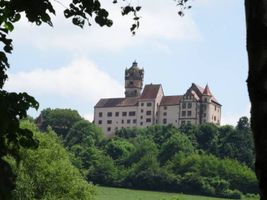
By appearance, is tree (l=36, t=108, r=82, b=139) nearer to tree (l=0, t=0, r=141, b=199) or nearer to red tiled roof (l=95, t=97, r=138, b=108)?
red tiled roof (l=95, t=97, r=138, b=108)

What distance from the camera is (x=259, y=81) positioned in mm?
2498

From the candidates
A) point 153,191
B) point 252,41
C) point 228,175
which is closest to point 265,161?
point 252,41

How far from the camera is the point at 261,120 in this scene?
252 centimetres

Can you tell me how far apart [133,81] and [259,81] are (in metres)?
170

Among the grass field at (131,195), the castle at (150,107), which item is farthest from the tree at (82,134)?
the grass field at (131,195)

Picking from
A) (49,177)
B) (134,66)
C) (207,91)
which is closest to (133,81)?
(134,66)

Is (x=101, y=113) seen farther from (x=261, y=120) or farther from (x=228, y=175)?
(x=261, y=120)

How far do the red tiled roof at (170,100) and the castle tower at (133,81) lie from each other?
37.8 feet

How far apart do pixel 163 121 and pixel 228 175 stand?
145 feet

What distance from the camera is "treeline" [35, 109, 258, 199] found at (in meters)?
108

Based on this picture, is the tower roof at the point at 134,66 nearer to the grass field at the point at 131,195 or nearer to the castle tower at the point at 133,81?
the castle tower at the point at 133,81

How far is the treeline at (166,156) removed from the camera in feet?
356

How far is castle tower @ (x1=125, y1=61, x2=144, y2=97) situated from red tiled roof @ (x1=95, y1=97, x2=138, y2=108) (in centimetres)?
281

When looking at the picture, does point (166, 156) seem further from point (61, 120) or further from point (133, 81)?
point (133, 81)
